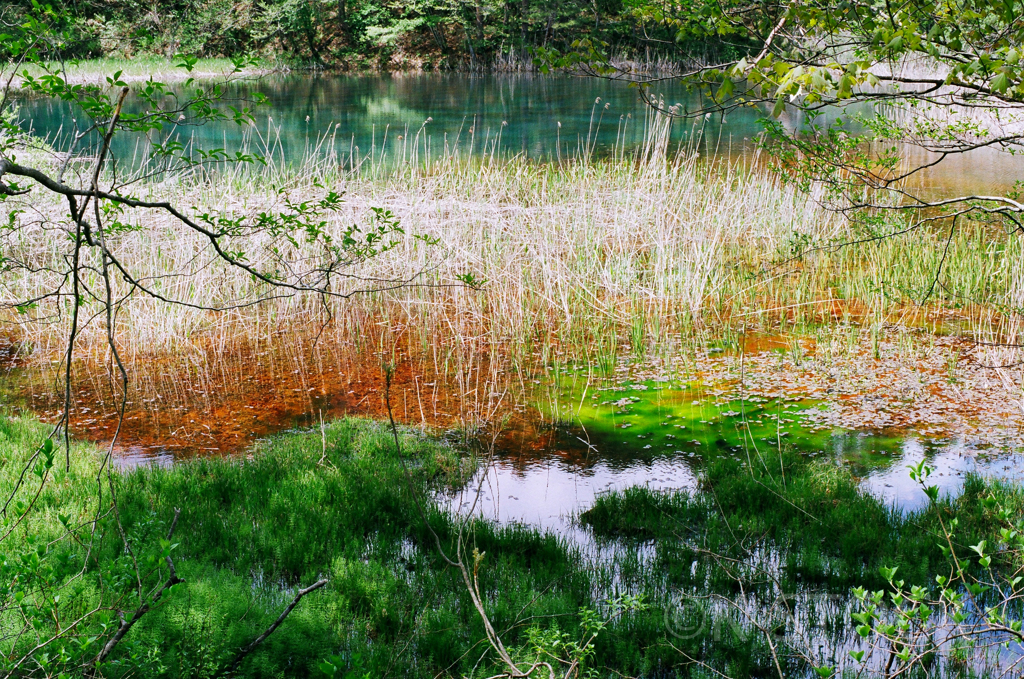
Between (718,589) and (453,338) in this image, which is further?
(453,338)

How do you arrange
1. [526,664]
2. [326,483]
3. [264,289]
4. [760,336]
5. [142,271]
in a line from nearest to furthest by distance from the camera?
[526,664] → [326,483] → [760,336] → [264,289] → [142,271]

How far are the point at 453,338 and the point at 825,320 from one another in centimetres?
329

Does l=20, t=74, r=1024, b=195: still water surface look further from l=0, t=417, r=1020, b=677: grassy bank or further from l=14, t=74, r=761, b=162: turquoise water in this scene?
l=0, t=417, r=1020, b=677: grassy bank

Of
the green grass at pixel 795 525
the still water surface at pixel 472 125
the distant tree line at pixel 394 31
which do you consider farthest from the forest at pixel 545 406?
the distant tree line at pixel 394 31

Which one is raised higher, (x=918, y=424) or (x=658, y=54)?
(x=658, y=54)

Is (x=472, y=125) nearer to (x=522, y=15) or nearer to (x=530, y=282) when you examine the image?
(x=530, y=282)

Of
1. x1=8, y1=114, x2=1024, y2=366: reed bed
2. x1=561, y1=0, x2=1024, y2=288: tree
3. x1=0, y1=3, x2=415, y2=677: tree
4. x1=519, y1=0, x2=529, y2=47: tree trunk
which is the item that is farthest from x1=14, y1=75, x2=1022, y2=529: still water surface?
x1=519, y1=0, x2=529, y2=47: tree trunk

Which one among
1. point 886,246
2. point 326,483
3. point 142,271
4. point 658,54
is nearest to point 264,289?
point 142,271

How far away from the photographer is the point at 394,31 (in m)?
35.4

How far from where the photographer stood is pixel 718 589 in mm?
3252

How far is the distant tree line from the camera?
33656 millimetres

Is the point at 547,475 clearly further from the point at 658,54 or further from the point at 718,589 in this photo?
the point at 658,54

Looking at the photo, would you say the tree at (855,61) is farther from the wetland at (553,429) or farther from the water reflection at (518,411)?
the water reflection at (518,411)

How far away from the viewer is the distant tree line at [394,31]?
33656 mm
